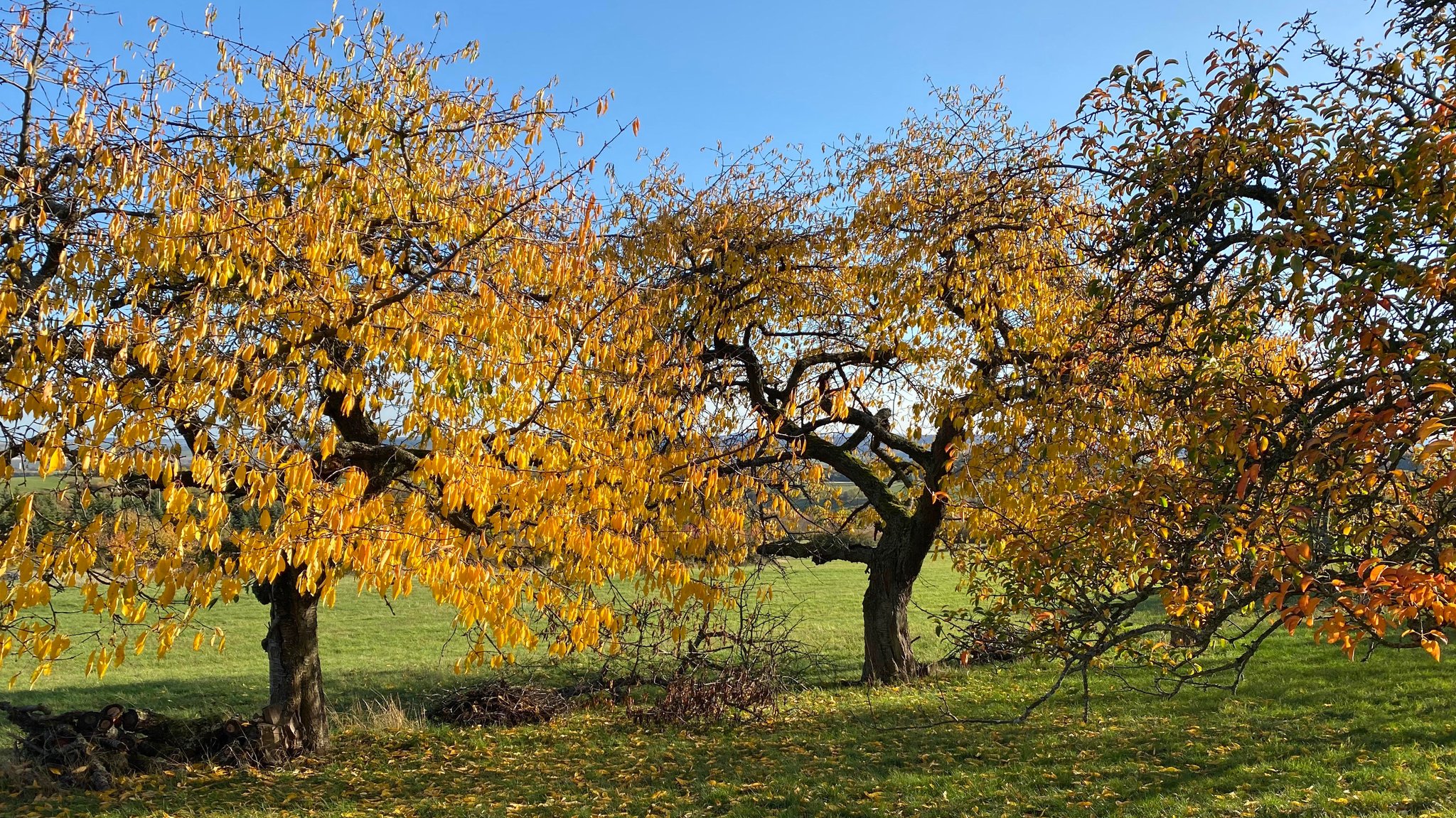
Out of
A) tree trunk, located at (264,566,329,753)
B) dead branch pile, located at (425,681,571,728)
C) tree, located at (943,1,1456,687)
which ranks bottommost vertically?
dead branch pile, located at (425,681,571,728)

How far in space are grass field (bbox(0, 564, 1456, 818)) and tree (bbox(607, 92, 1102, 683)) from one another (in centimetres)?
234

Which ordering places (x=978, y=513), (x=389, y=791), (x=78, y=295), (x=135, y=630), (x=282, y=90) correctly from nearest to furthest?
(x=78, y=295) < (x=282, y=90) < (x=389, y=791) < (x=978, y=513) < (x=135, y=630)

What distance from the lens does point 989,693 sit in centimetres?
1199

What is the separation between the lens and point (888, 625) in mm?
12969

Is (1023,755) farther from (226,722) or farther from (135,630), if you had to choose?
(135,630)

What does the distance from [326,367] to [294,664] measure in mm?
5118

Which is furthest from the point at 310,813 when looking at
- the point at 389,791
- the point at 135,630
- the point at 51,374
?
the point at 135,630

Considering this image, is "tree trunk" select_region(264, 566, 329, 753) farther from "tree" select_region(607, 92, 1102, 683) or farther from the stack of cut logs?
"tree" select_region(607, 92, 1102, 683)

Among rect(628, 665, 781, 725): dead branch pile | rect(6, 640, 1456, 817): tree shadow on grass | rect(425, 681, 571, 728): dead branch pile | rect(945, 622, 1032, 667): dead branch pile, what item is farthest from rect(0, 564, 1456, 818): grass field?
rect(945, 622, 1032, 667): dead branch pile

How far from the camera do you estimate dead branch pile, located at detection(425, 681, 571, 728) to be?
1139 cm

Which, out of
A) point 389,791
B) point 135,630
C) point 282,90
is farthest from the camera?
point 135,630

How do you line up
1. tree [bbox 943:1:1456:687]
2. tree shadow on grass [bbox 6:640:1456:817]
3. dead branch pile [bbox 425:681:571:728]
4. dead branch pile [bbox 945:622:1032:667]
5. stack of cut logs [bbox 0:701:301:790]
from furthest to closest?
dead branch pile [bbox 425:681:571:728] → stack of cut logs [bbox 0:701:301:790] → tree shadow on grass [bbox 6:640:1456:817] → dead branch pile [bbox 945:622:1032:667] → tree [bbox 943:1:1456:687]

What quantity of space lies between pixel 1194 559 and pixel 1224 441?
129 centimetres

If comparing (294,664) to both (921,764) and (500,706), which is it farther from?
(921,764)
